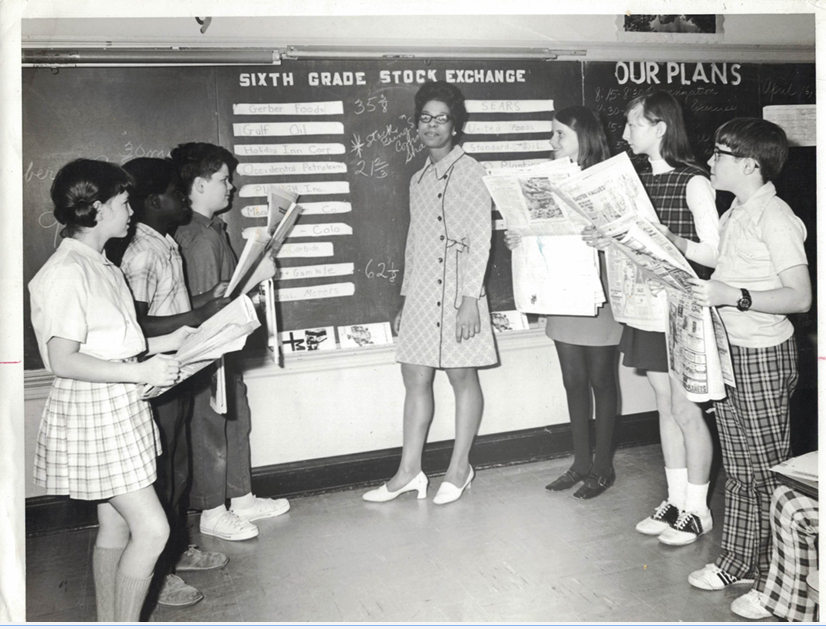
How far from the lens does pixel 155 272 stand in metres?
2.26

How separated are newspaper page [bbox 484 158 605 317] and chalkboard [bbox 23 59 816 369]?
454 millimetres

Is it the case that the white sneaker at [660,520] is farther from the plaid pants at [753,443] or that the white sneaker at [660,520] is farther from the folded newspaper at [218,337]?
the folded newspaper at [218,337]

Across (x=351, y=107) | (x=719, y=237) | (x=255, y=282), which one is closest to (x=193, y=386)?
(x=255, y=282)

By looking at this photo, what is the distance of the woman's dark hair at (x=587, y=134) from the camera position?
281cm

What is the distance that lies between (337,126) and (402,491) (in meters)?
1.59

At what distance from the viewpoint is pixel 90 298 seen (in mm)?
1656

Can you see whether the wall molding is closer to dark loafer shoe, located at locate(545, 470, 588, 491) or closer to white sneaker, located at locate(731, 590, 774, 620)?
dark loafer shoe, located at locate(545, 470, 588, 491)

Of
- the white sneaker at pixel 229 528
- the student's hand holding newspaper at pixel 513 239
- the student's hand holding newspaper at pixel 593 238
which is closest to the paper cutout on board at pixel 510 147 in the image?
the student's hand holding newspaper at pixel 513 239

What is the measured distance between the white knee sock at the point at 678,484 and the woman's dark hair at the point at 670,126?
3.67 ft

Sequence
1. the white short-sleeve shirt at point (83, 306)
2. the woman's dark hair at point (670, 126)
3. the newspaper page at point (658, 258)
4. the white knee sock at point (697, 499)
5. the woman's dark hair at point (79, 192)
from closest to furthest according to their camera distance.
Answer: the white short-sleeve shirt at point (83, 306)
the woman's dark hair at point (79, 192)
the newspaper page at point (658, 258)
the woman's dark hair at point (670, 126)
the white knee sock at point (697, 499)

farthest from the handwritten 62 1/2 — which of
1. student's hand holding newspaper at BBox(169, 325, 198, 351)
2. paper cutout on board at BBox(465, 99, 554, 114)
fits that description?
student's hand holding newspaper at BBox(169, 325, 198, 351)

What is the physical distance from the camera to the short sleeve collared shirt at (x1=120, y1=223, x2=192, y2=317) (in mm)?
2215

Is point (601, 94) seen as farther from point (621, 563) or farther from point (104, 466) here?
point (104, 466)

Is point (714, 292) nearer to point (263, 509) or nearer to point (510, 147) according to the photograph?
point (510, 147)
